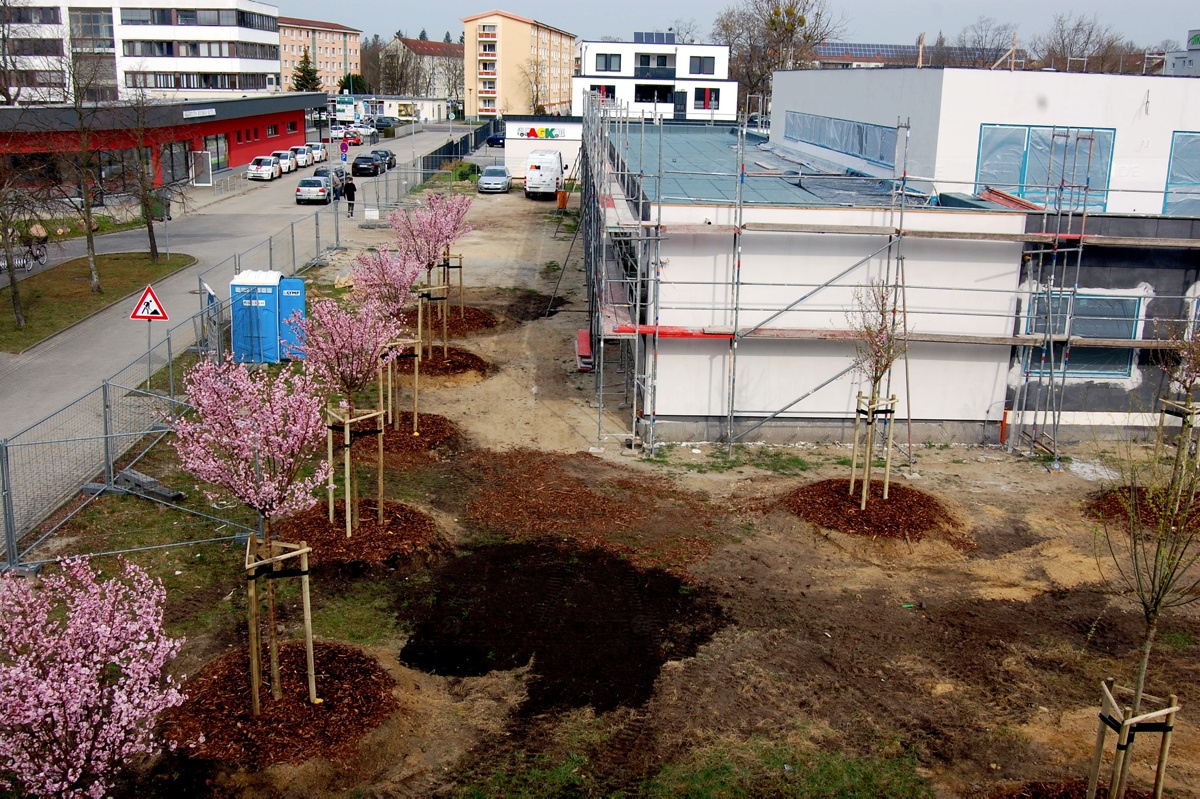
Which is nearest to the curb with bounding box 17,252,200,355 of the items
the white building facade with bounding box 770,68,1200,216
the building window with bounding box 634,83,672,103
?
the white building facade with bounding box 770,68,1200,216

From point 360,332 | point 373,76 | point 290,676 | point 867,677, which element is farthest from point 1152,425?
point 373,76

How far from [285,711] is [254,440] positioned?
2.39 meters

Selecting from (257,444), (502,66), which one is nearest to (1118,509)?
(257,444)

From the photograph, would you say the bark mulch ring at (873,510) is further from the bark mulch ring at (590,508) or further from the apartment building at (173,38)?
the apartment building at (173,38)

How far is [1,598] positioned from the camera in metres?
6.64

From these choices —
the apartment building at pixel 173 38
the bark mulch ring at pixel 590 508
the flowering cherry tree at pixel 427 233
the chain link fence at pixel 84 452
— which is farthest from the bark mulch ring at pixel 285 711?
the apartment building at pixel 173 38

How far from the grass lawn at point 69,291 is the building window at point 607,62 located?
38700 mm

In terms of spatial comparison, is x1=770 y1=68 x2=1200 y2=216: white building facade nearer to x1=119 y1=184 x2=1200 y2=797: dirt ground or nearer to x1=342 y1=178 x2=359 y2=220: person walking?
x1=119 y1=184 x2=1200 y2=797: dirt ground

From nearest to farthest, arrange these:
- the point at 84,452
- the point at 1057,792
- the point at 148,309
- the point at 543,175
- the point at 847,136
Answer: the point at 1057,792
the point at 84,452
the point at 148,309
the point at 847,136
the point at 543,175

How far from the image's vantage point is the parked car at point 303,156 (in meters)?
56.1

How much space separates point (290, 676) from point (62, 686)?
3.12 meters

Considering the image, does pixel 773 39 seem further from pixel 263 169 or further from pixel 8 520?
pixel 8 520

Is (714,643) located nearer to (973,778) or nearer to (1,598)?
(973,778)

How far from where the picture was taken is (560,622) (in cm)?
1089
